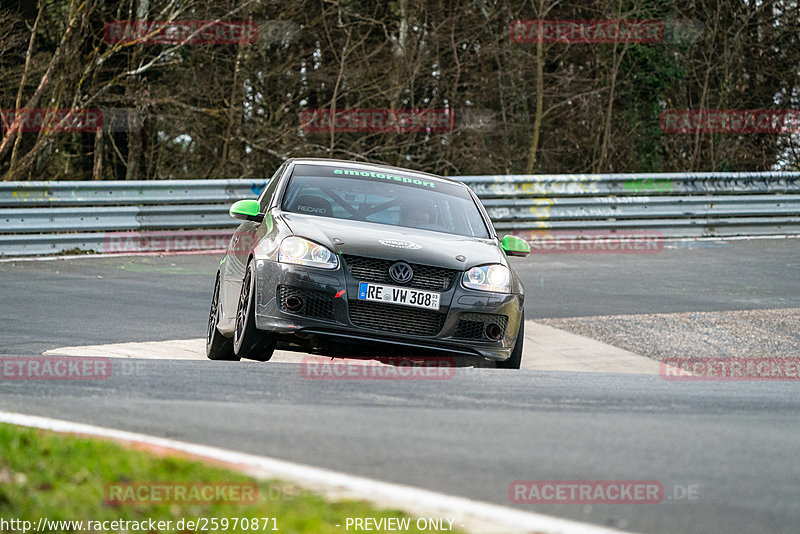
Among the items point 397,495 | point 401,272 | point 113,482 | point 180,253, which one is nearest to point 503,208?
point 180,253

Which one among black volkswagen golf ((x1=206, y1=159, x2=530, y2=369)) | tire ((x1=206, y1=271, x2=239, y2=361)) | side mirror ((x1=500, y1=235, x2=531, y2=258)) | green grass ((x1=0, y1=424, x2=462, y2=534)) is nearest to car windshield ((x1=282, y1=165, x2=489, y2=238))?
black volkswagen golf ((x1=206, y1=159, x2=530, y2=369))

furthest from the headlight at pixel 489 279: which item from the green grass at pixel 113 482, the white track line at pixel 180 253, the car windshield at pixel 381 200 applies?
the white track line at pixel 180 253

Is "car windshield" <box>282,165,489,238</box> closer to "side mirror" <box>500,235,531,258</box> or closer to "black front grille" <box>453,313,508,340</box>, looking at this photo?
"side mirror" <box>500,235,531,258</box>

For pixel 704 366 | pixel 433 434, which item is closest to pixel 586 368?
pixel 704 366

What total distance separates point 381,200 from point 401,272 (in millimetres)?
1353

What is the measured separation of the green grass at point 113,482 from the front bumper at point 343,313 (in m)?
3.16

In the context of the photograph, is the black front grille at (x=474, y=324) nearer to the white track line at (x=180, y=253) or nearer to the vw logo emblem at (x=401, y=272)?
the vw logo emblem at (x=401, y=272)

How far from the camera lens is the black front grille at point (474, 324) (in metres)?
7.86

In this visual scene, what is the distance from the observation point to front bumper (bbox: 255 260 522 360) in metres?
7.62

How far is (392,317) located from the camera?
25.1 ft

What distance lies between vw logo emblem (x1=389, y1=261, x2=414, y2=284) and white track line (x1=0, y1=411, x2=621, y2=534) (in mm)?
3042

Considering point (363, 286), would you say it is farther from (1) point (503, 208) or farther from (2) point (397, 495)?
(1) point (503, 208)

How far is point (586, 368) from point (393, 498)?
6787mm

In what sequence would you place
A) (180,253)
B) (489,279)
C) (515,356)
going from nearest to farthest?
(489,279), (515,356), (180,253)
